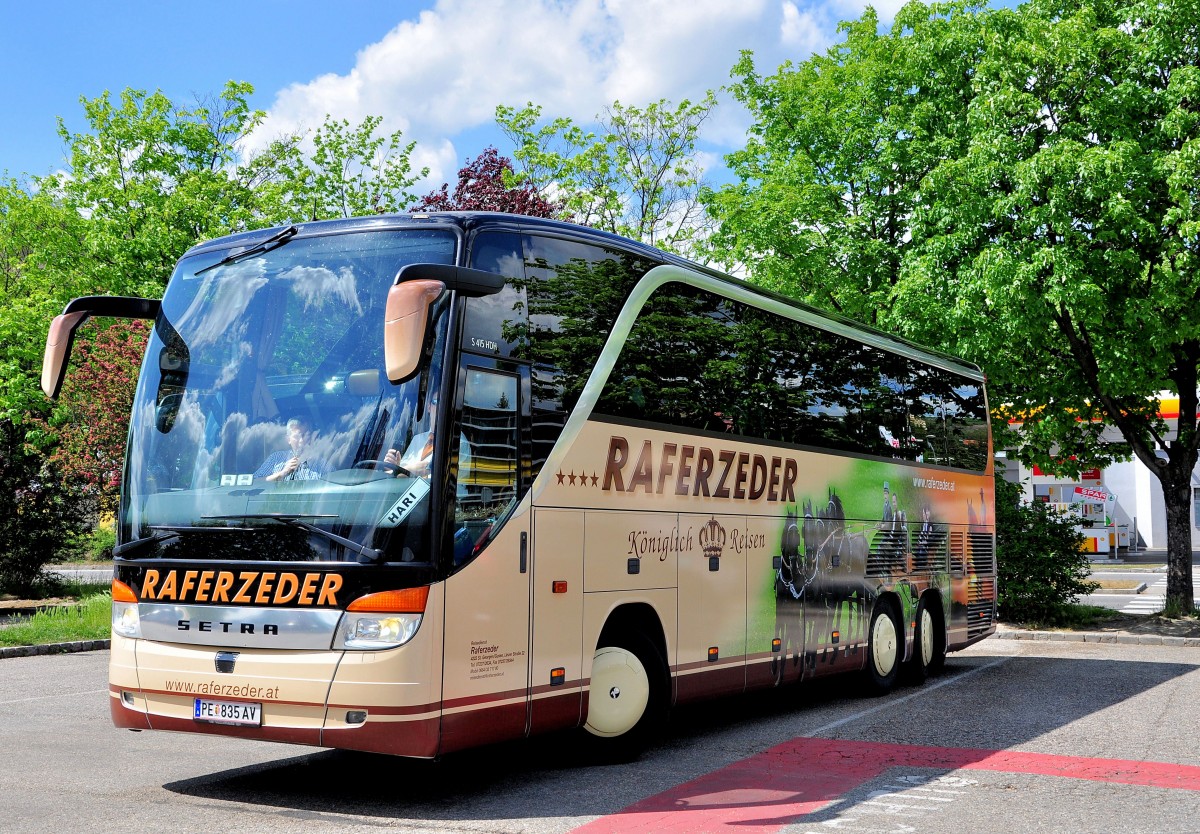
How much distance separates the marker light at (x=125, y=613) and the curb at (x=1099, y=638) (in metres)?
16.2

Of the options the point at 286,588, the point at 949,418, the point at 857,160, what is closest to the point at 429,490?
the point at 286,588

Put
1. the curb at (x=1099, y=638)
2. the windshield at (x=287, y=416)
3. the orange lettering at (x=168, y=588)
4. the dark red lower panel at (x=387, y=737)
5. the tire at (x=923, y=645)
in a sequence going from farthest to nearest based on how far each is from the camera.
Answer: the curb at (x=1099, y=638), the tire at (x=923, y=645), the orange lettering at (x=168, y=588), the windshield at (x=287, y=416), the dark red lower panel at (x=387, y=737)

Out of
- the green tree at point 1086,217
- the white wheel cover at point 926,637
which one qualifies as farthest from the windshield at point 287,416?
the green tree at point 1086,217

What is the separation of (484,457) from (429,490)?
56 centimetres

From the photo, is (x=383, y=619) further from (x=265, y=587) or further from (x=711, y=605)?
(x=711, y=605)

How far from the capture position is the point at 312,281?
7922 millimetres

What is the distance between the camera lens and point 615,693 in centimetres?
884

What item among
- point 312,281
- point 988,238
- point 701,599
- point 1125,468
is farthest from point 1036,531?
Answer: point 1125,468

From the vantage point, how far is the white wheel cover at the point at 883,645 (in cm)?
1316

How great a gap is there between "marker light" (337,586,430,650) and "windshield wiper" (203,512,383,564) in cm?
22

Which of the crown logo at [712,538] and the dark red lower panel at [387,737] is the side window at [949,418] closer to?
the crown logo at [712,538]

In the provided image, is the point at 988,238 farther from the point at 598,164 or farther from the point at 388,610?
the point at 388,610

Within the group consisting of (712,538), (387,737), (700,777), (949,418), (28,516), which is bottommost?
(700,777)

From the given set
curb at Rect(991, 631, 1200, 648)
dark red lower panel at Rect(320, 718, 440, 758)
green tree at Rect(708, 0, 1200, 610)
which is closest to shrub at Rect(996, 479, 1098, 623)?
curb at Rect(991, 631, 1200, 648)
